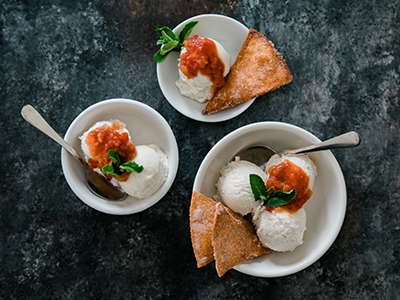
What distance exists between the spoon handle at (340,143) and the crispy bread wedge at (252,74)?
1.10 ft

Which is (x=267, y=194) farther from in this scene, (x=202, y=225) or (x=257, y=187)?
(x=202, y=225)

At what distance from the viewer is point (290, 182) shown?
5.78ft

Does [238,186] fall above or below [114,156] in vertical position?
below

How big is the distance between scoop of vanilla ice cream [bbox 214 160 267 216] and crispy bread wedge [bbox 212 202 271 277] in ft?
0.15

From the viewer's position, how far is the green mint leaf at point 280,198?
5.68ft

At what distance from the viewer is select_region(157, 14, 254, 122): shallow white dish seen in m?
1.98

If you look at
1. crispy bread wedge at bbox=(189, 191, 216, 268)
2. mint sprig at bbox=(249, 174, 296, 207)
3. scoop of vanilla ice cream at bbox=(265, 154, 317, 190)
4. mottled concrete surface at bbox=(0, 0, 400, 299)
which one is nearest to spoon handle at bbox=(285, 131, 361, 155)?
scoop of vanilla ice cream at bbox=(265, 154, 317, 190)

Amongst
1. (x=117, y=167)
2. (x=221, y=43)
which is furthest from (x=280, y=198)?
(x=221, y=43)

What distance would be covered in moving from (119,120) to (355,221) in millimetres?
1087

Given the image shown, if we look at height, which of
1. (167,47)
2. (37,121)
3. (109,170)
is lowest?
(109,170)

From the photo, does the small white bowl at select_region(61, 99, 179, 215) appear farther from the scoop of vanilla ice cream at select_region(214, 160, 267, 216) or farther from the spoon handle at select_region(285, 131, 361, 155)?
the spoon handle at select_region(285, 131, 361, 155)

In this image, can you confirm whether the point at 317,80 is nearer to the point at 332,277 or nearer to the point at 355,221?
the point at 355,221

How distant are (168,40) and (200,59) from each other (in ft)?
0.51

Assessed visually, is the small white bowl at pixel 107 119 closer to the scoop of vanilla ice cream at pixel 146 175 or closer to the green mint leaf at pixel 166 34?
the scoop of vanilla ice cream at pixel 146 175
